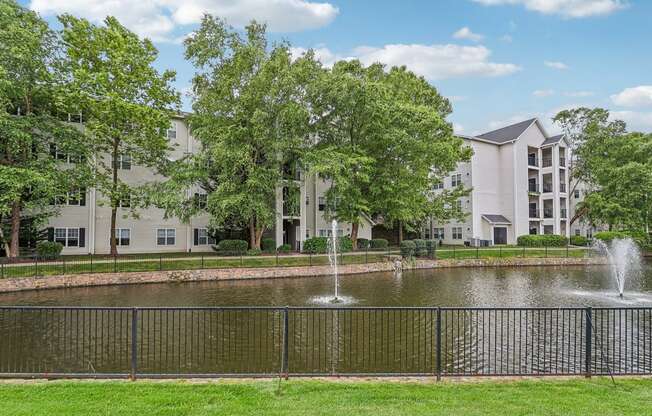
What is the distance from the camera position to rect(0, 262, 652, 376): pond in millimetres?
7828

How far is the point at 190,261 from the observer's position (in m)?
23.8

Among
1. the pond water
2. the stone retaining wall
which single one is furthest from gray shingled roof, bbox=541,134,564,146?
the pond water

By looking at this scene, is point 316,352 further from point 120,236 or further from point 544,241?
point 544,241

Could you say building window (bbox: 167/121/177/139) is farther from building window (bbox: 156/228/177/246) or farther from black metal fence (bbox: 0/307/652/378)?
black metal fence (bbox: 0/307/652/378)

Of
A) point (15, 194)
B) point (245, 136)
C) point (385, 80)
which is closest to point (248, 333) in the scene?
point (15, 194)

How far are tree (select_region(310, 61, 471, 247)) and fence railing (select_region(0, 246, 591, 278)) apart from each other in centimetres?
429

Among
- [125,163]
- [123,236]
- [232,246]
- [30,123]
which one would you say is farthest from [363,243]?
[30,123]

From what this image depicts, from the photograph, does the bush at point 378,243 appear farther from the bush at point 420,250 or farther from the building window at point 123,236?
the building window at point 123,236

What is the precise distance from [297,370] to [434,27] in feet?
61.7

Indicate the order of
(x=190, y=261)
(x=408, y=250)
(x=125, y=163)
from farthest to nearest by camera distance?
1. (x=125, y=163)
2. (x=408, y=250)
3. (x=190, y=261)

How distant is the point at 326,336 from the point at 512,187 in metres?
40.0

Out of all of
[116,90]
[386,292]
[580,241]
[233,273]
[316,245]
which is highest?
A: [116,90]

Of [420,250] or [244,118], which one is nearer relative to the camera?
[244,118]

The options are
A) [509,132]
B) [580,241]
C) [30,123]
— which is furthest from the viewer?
[509,132]
